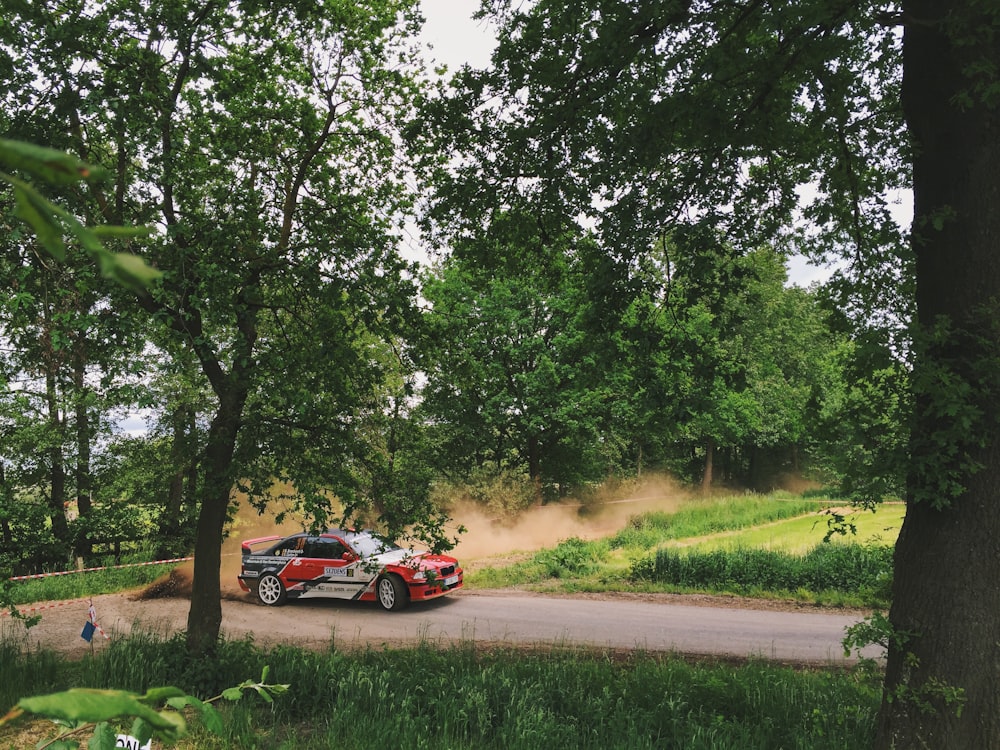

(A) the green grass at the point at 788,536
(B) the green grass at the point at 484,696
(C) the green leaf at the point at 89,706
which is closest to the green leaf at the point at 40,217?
(C) the green leaf at the point at 89,706

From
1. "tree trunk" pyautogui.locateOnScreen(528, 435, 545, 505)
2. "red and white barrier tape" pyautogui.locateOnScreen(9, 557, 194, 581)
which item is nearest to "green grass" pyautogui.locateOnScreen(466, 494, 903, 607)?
"tree trunk" pyautogui.locateOnScreen(528, 435, 545, 505)

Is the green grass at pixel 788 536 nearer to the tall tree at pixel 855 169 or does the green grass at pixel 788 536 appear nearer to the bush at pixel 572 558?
the bush at pixel 572 558

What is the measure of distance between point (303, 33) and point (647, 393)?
634cm

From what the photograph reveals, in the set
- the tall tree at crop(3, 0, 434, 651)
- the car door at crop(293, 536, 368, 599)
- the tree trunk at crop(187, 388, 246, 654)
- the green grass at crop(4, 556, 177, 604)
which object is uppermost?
the tall tree at crop(3, 0, 434, 651)

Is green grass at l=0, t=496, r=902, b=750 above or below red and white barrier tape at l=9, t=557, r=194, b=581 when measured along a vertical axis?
above

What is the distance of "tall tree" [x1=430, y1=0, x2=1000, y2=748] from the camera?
4246 mm

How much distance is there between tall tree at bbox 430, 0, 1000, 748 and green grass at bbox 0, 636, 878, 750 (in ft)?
4.54

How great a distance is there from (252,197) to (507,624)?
8.27 m

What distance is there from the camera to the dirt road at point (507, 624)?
33.8 feet

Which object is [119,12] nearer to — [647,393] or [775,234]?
[647,393]

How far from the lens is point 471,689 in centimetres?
649

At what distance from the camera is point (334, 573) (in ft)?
45.2

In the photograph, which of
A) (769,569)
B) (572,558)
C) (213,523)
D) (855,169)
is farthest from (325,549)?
(855,169)

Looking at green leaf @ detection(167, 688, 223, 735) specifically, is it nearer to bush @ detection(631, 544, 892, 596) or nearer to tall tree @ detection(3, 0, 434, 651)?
tall tree @ detection(3, 0, 434, 651)
